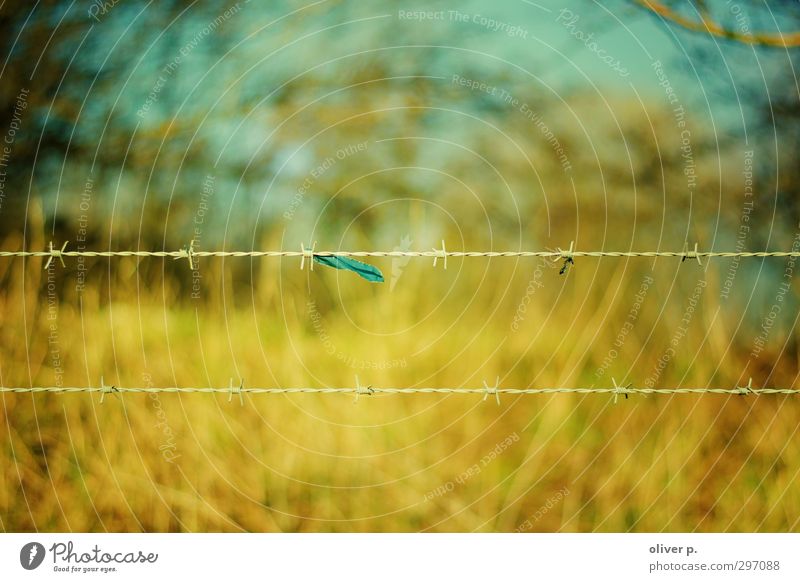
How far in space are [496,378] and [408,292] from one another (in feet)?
2.13

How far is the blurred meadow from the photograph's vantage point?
3434 mm

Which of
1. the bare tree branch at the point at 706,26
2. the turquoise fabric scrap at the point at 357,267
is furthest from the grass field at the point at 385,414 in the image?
the bare tree branch at the point at 706,26

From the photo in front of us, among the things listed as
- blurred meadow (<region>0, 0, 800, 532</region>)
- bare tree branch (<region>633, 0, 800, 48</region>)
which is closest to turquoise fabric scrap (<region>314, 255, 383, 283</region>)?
blurred meadow (<region>0, 0, 800, 532</region>)

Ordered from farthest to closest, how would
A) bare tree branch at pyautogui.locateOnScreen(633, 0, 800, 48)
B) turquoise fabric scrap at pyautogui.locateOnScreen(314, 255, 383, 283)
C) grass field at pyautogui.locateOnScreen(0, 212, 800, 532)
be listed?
bare tree branch at pyautogui.locateOnScreen(633, 0, 800, 48) → grass field at pyautogui.locateOnScreen(0, 212, 800, 532) → turquoise fabric scrap at pyautogui.locateOnScreen(314, 255, 383, 283)

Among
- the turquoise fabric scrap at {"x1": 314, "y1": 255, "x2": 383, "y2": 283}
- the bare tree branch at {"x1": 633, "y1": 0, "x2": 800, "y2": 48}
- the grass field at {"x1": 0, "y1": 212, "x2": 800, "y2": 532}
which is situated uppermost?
the bare tree branch at {"x1": 633, "y1": 0, "x2": 800, "y2": 48}

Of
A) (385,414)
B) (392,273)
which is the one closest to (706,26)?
(392,273)

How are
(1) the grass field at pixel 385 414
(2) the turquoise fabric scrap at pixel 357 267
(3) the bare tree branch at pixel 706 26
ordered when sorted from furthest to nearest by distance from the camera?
(3) the bare tree branch at pixel 706 26, (1) the grass field at pixel 385 414, (2) the turquoise fabric scrap at pixel 357 267

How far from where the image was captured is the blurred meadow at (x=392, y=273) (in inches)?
135

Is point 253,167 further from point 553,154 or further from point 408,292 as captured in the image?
point 553,154

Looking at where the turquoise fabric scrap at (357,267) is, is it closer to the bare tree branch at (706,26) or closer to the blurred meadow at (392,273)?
the blurred meadow at (392,273)

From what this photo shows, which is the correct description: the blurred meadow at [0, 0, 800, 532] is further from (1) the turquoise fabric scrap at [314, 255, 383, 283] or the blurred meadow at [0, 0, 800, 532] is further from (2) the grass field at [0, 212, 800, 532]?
(1) the turquoise fabric scrap at [314, 255, 383, 283]

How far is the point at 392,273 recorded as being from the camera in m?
3.66

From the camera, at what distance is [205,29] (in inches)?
155
